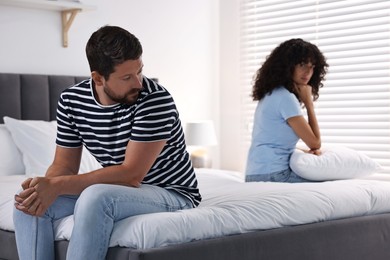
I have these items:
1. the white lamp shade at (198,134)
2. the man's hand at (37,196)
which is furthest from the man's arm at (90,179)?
the white lamp shade at (198,134)

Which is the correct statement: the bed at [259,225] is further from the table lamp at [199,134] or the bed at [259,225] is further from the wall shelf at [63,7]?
the table lamp at [199,134]

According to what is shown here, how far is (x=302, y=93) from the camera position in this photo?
3494 millimetres

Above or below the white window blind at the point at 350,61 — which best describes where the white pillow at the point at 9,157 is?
below

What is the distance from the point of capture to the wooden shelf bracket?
4.33 m

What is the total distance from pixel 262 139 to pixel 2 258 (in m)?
1.35

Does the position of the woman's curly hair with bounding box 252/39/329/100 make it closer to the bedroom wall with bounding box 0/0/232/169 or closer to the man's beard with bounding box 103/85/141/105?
the man's beard with bounding box 103/85/141/105

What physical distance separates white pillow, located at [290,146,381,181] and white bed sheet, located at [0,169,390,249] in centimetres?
12

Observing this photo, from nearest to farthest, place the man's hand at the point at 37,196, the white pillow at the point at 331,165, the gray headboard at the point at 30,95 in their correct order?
the man's hand at the point at 37,196, the white pillow at the point at 331,165, the gray headboard at the point at 30,95

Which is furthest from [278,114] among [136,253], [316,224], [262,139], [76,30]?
[76,30]

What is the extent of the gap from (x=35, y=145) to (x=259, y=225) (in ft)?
5.70

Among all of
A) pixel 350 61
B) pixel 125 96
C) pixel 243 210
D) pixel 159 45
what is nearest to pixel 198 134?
pixel 159 45

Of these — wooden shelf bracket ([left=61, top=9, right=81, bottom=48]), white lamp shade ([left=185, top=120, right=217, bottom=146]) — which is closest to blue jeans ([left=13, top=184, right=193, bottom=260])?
wooden shelf bracket ([left=61, top=9, right=81, bottom=48])

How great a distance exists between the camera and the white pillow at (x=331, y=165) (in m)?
3.31

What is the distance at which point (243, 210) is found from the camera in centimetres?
252
